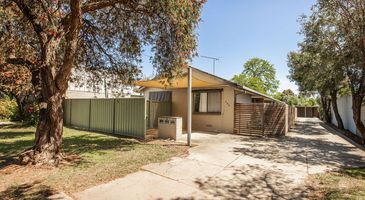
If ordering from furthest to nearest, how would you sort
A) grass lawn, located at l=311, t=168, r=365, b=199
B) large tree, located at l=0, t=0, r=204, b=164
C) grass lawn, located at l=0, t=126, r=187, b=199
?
large tree, located at l=0, t=0, r=204, b=164
grass lawn, located at l=0, t=126, r=187, b=199
grass lawn, located at l=311, t=168, r=365, b=199

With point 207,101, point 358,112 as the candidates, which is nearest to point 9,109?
point 207,101

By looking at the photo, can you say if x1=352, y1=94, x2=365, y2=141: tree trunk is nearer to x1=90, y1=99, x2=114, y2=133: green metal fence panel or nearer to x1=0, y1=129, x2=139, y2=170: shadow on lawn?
x1=0, y1=129, x2=139, y2=170: shadow on lawn

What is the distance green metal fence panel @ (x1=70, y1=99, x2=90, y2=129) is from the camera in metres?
15.0

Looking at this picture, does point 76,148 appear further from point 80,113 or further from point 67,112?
point 67,112

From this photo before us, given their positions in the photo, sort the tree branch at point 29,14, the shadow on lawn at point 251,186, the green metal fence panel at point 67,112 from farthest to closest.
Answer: the green metal fence panel at point 67,112 < the tree branch at point 29,14 < the shadow on lawn at point 251,186

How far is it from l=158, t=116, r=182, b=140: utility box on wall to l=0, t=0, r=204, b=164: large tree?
2609 mm

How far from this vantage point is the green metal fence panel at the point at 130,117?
36.8 feet

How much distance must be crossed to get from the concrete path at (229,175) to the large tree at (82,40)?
2.98m

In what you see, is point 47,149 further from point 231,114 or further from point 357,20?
point 357,20

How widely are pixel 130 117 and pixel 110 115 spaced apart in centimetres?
191

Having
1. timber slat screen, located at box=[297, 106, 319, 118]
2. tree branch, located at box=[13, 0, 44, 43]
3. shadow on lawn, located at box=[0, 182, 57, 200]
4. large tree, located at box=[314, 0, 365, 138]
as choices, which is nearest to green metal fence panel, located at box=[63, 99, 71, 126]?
tree branch, located at box=[13, 0, 44, 43]

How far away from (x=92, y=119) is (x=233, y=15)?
10.5 metres

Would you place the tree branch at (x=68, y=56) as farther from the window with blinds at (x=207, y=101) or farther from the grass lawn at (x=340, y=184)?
the window with blinds at (x=207, y=101)

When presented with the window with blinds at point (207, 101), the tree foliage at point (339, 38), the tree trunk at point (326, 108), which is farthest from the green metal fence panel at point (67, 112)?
the tree trunk at point (326, 108)
